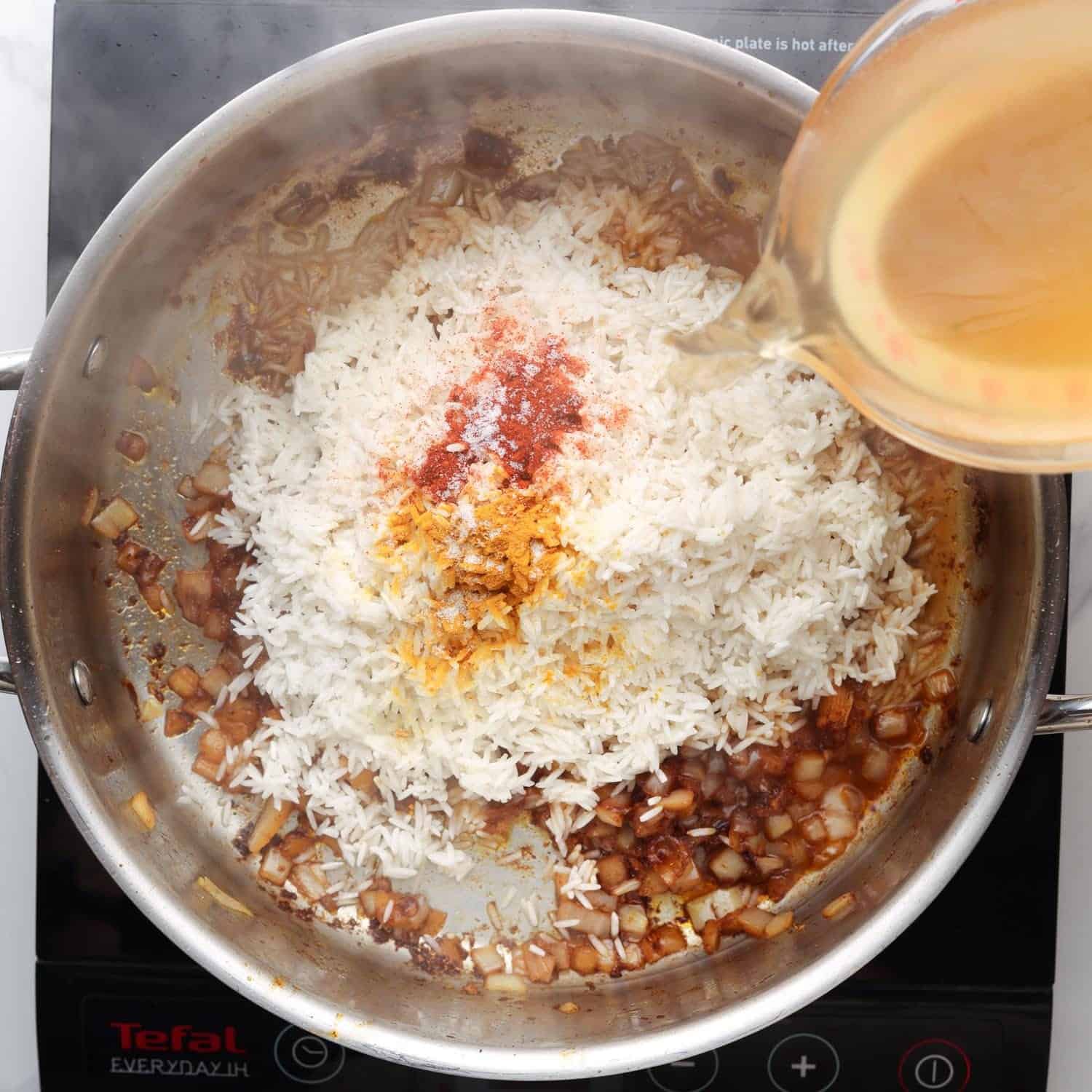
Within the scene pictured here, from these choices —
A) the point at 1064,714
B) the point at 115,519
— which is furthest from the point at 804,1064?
the point at 115,519

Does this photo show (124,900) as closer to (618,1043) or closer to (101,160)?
(618,1043)

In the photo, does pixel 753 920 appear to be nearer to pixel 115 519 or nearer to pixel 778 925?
pixel 778 925

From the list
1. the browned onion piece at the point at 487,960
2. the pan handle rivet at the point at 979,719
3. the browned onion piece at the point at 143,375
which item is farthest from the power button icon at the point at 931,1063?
the browned onion piece at the point at 143,375

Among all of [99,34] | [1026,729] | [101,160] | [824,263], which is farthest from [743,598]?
[99,34]

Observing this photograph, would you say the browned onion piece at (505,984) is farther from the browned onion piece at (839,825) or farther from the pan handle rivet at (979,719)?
the pan handle rivet at (979,719)

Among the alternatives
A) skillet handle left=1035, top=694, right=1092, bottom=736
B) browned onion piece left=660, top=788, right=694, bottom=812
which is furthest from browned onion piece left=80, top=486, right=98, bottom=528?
skillet handle left=1035, top=694, right=1092, bottom=736
